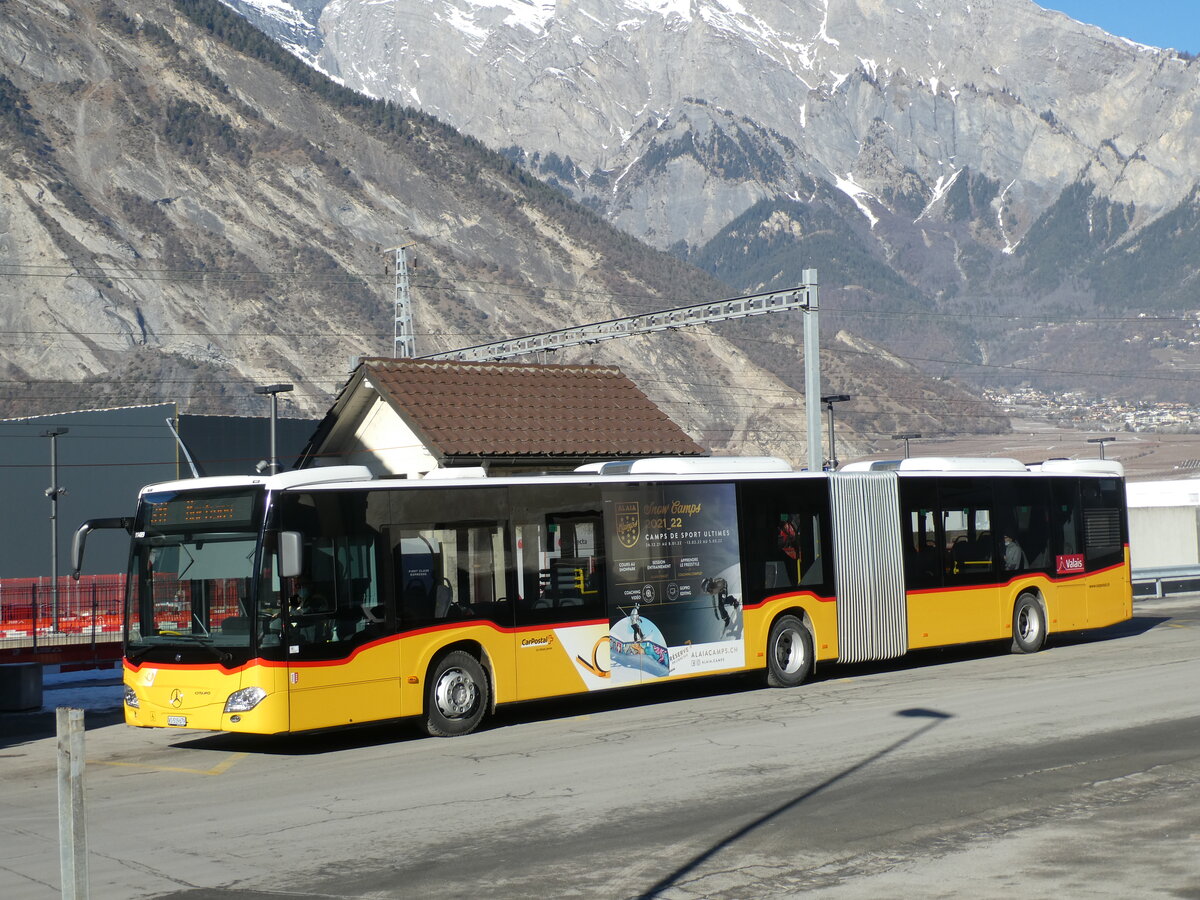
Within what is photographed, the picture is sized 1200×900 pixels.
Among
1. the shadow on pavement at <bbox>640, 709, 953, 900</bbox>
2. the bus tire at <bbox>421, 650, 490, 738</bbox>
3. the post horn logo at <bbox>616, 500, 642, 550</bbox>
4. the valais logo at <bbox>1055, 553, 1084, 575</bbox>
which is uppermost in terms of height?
the post horn logo at <bbox>616, 500, 642, 550</bbox>

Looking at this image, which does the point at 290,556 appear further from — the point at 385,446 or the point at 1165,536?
the point at 1165,536

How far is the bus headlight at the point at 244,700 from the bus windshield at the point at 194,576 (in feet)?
1.03

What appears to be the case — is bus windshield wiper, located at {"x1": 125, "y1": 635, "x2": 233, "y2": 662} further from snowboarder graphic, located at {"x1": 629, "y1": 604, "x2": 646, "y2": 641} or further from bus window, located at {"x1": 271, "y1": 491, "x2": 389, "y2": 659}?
snowboarder graphic, located at {"x1": 629, "y1": 604, "x2": 646, "y2": 641}

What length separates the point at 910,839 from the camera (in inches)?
384

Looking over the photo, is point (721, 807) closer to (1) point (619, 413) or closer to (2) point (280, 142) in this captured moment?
(1) point (619, 413)

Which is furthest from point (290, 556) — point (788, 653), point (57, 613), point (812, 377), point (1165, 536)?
point (1165, 536)

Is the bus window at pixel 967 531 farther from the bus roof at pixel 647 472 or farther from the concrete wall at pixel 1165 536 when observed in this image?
the concrete wall at pixel 1165 536

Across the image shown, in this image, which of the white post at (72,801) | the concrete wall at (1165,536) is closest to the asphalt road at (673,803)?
the white post at (72,801)

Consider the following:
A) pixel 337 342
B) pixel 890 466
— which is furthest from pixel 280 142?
pixel 890 466

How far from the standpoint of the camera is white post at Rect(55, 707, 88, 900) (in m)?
6.01

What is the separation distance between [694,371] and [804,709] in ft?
554

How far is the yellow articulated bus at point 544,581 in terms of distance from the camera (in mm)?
14453

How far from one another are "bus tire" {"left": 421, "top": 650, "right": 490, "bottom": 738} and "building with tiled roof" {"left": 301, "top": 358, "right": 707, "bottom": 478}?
12.9m

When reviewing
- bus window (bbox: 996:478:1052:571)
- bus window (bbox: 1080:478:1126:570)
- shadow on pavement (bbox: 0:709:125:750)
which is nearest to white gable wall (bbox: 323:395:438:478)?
shadow on pavement (bbox: 0:709:125:750)
